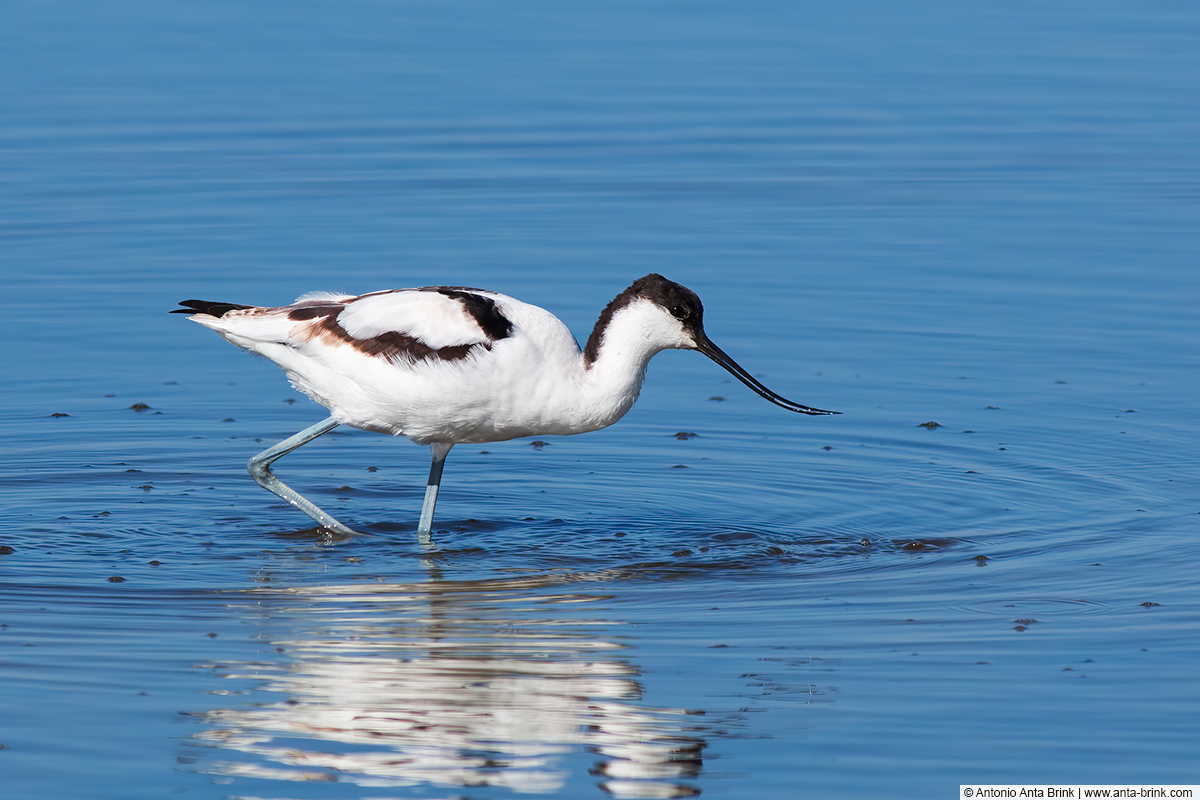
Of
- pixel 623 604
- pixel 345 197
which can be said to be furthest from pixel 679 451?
pixel 345 197

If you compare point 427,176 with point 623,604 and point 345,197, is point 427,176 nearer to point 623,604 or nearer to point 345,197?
point 345,197

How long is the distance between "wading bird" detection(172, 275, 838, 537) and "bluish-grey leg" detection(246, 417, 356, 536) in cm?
40

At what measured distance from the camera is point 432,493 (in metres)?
8.89

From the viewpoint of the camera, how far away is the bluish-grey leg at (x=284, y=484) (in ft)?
29.3

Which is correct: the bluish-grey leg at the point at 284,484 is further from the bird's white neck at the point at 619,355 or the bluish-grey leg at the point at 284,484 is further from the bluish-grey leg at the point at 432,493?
the bird's white neck at the point at 619,355

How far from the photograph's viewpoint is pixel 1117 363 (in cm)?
1158

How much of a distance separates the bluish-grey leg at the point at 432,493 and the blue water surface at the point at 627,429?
4.8 inches

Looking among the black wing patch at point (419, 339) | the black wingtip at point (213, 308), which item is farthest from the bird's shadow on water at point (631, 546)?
the black wingtip at point (213, 308)

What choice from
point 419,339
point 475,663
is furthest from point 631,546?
point 475,663

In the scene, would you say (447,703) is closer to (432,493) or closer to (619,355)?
(619,355)

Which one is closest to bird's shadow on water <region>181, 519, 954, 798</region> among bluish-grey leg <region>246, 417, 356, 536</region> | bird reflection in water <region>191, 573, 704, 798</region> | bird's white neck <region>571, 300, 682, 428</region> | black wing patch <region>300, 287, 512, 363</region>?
bird reflection in water <region>191, 573, 704, 798</region>

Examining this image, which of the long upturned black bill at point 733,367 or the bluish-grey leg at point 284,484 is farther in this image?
the bluish-grey leg at point 284,484

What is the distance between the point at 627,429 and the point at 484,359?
2656 millimetres

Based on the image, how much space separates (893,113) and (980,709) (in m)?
12.9
